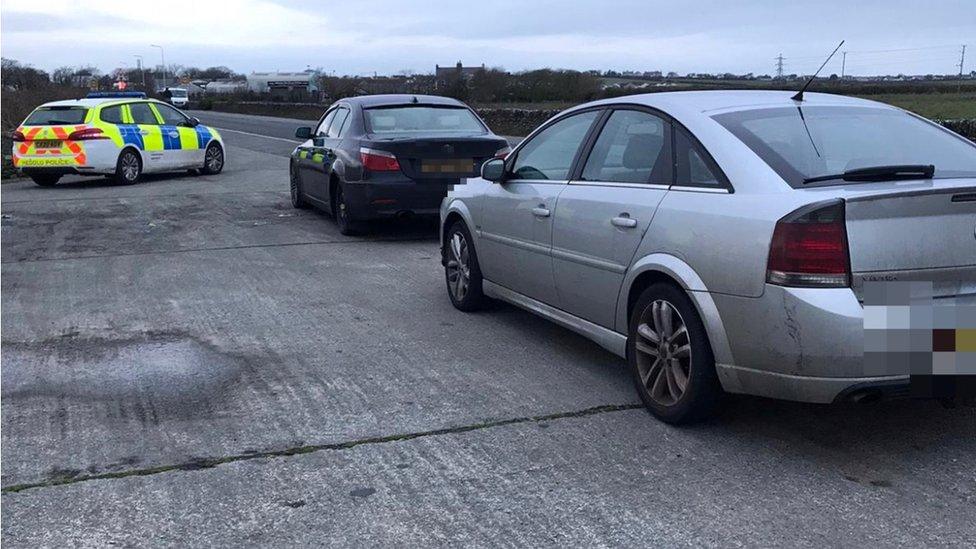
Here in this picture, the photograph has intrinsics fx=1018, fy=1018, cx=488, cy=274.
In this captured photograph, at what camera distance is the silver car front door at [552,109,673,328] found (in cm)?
497

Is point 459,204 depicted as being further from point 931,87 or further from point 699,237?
point 931,87

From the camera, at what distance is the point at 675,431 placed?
15.4 ft

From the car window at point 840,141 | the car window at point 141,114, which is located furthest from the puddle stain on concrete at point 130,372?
the car window at point 141,114

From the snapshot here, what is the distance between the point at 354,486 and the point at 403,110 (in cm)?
739

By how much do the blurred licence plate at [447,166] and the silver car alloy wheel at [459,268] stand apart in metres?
2.87

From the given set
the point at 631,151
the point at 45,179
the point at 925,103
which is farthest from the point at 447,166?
the point at 925,103

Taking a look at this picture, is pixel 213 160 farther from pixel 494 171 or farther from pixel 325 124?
pixel 494 171

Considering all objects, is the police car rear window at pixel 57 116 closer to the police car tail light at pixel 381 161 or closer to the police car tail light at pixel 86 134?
the police car tail light at pixel 86 134

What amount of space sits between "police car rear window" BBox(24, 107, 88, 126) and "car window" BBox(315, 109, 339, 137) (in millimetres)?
6688

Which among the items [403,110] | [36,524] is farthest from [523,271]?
[403,110]

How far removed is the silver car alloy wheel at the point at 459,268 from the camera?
7191 mm

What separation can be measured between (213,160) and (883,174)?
1666 cm

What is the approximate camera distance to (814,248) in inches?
157

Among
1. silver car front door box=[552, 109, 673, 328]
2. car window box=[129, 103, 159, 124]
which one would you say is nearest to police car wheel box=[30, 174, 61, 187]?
car window box=[129, 103, 159, 124]
